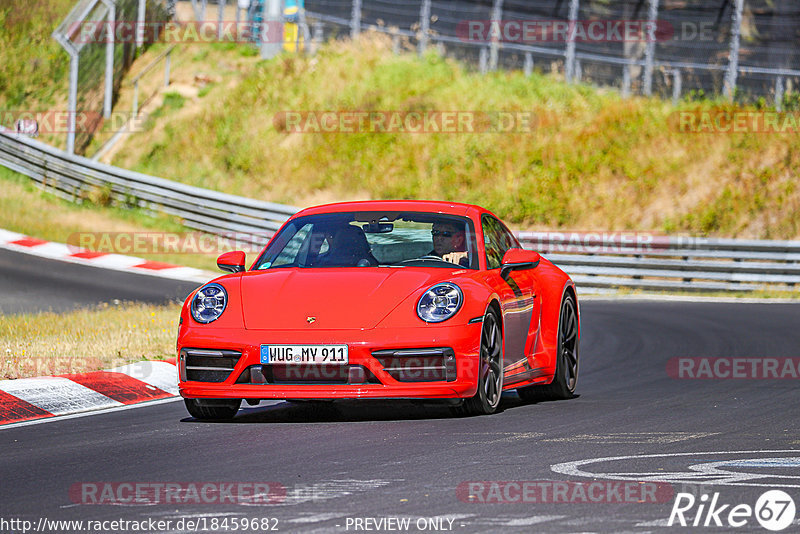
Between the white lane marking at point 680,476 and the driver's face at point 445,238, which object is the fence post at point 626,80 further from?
the white lane marking at point 680,476

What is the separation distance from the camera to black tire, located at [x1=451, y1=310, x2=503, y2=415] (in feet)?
25.9

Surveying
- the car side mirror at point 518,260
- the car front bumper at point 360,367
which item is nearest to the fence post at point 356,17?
the car side mirror at point 518,260

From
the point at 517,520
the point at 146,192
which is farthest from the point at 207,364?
the point at 146,192

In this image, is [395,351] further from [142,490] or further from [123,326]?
[123,326]

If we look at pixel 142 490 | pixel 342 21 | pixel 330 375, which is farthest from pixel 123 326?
pixel 342 21

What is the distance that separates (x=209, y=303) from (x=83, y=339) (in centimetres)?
413

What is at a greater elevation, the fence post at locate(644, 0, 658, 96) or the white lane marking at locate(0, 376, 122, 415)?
the fence post at locate(644, 0, 658, 96)

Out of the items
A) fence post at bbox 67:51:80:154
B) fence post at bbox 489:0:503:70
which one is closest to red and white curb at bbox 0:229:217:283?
fence post at bbox 67:51:80:154

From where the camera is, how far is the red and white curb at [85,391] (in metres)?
8.34

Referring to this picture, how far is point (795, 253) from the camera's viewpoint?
21.3 m

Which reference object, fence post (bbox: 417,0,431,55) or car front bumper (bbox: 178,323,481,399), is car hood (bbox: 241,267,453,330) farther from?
fence post (bbox: 417,0,431,55)

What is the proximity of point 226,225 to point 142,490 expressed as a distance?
2011 cm

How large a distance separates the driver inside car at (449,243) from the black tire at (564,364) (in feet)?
3.93

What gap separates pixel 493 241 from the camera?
29.9ft
